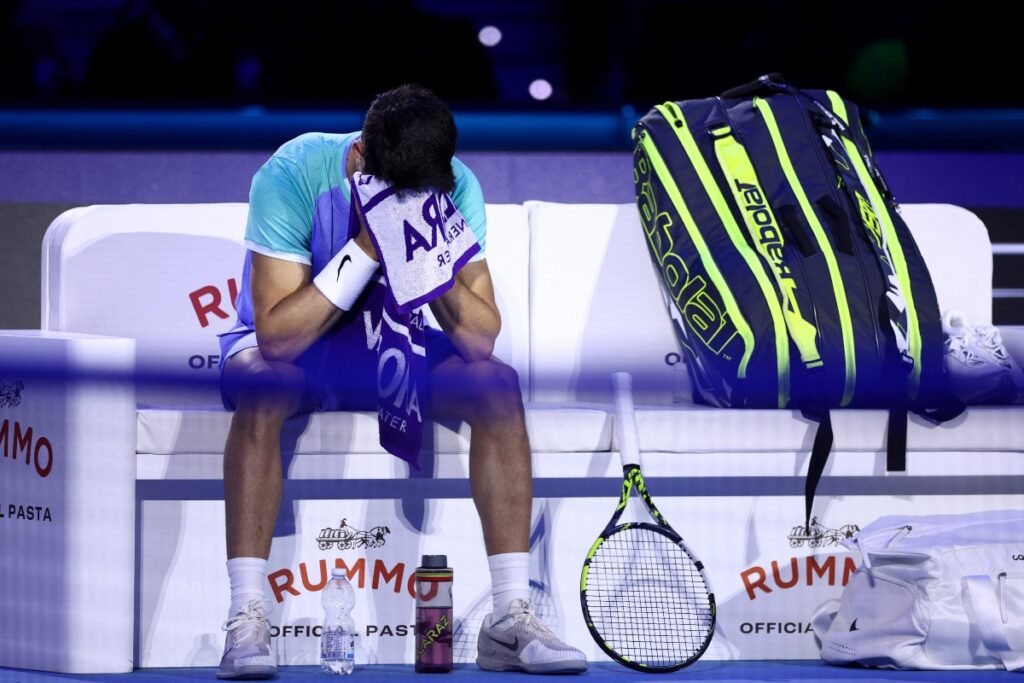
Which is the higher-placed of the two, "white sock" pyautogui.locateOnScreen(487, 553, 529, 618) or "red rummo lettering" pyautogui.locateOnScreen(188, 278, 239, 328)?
"red rummo lettering" pyautogui.locateOnScreen(188, 278, 239, 328)

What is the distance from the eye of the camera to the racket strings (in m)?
2.20

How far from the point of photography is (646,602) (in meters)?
2.20

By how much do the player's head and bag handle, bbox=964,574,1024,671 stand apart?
98 centimetres

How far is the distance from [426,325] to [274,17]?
2581mm

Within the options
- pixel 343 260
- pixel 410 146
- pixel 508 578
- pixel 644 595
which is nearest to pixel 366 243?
pixel 343 260

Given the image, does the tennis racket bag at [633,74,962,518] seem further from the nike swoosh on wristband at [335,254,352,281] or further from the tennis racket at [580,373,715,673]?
the nike swoosh on wristband at [335,254,352,281]

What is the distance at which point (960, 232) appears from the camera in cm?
306

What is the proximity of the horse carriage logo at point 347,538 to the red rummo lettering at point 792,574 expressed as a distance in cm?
58

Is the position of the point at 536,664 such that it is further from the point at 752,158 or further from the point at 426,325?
the point at 752,158

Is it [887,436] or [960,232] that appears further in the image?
[960,232]

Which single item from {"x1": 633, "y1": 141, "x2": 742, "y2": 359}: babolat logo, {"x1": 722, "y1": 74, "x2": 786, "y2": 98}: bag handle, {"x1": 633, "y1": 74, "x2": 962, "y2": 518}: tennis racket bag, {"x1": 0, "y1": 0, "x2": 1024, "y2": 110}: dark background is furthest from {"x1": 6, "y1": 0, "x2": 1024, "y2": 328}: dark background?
{"x1": 633, "y1": 141, "x2": 742, "y2": 359}: babolat logo

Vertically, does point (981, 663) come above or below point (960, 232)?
below

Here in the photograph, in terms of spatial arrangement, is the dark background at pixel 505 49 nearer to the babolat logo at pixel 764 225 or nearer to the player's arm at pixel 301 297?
the babolat logo at pixel 764 225

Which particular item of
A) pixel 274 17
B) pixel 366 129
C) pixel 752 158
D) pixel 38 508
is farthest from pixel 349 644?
pixel 274 17
